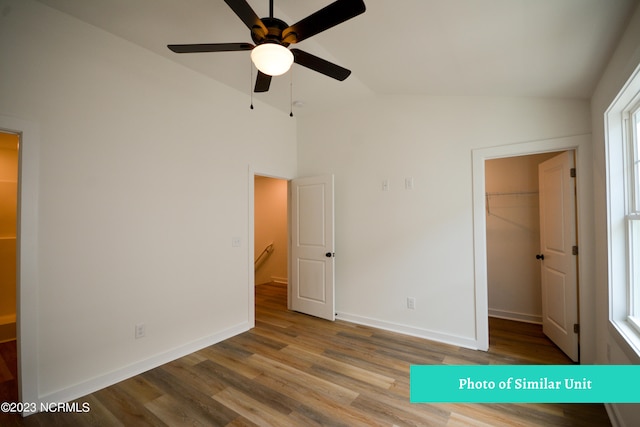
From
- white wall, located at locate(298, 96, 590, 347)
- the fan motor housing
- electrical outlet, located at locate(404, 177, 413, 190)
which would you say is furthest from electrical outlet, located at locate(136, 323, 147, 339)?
electrical outlet, located at locate(404, 177, 413, 190)

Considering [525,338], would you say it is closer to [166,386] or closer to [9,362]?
[166,386]

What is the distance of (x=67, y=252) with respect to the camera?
207 centimetres

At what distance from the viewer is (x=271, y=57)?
4.96 ft

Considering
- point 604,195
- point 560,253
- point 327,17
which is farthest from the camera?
point 560,253

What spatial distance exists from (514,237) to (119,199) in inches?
182

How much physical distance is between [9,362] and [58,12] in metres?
3.13

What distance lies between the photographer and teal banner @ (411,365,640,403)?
1.95 metres

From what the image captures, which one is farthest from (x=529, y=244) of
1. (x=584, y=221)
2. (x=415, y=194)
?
(x=415, y=194)

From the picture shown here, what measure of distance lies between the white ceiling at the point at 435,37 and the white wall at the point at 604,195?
11 centimetres

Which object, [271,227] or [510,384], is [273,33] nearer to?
[510,384]

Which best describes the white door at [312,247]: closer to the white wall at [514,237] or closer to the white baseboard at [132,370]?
the white baseboard at [132,370]

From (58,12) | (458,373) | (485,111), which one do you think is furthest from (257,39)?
(458,373)

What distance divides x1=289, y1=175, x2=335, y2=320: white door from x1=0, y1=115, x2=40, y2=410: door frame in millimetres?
2717

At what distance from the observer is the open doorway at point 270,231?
19.7ft
